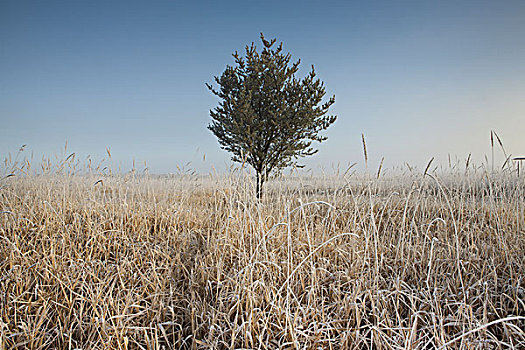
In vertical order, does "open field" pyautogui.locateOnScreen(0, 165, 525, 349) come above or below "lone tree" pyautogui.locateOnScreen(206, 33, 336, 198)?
below

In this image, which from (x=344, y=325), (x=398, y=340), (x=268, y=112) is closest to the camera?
(x=398, y=340)

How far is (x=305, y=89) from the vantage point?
969 centimetres

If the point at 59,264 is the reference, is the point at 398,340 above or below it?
below

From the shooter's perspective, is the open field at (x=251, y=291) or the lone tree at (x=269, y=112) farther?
the lone tree at (x=269, y=112)

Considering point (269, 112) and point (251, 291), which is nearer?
point (251, 291)

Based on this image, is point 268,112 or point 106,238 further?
point 268,112

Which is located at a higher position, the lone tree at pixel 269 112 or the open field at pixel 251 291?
the lone tree at pixel 269 112

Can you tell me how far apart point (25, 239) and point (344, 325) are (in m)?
3.63

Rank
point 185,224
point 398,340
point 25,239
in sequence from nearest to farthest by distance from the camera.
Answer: point 398,340, point 25,239, point 185,224

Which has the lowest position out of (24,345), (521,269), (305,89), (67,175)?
(24,345)

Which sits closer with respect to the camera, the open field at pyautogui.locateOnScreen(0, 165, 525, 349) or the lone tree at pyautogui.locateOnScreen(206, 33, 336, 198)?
the open field at pyautogui.locateOnScreen(0, 165, 525, 349)

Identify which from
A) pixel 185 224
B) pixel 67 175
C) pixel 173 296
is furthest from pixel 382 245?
pixel 67 175

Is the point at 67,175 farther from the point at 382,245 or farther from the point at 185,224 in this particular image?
the point at 382,245

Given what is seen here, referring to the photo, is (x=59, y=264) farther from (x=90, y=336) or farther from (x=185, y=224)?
(x=185, y=224)
